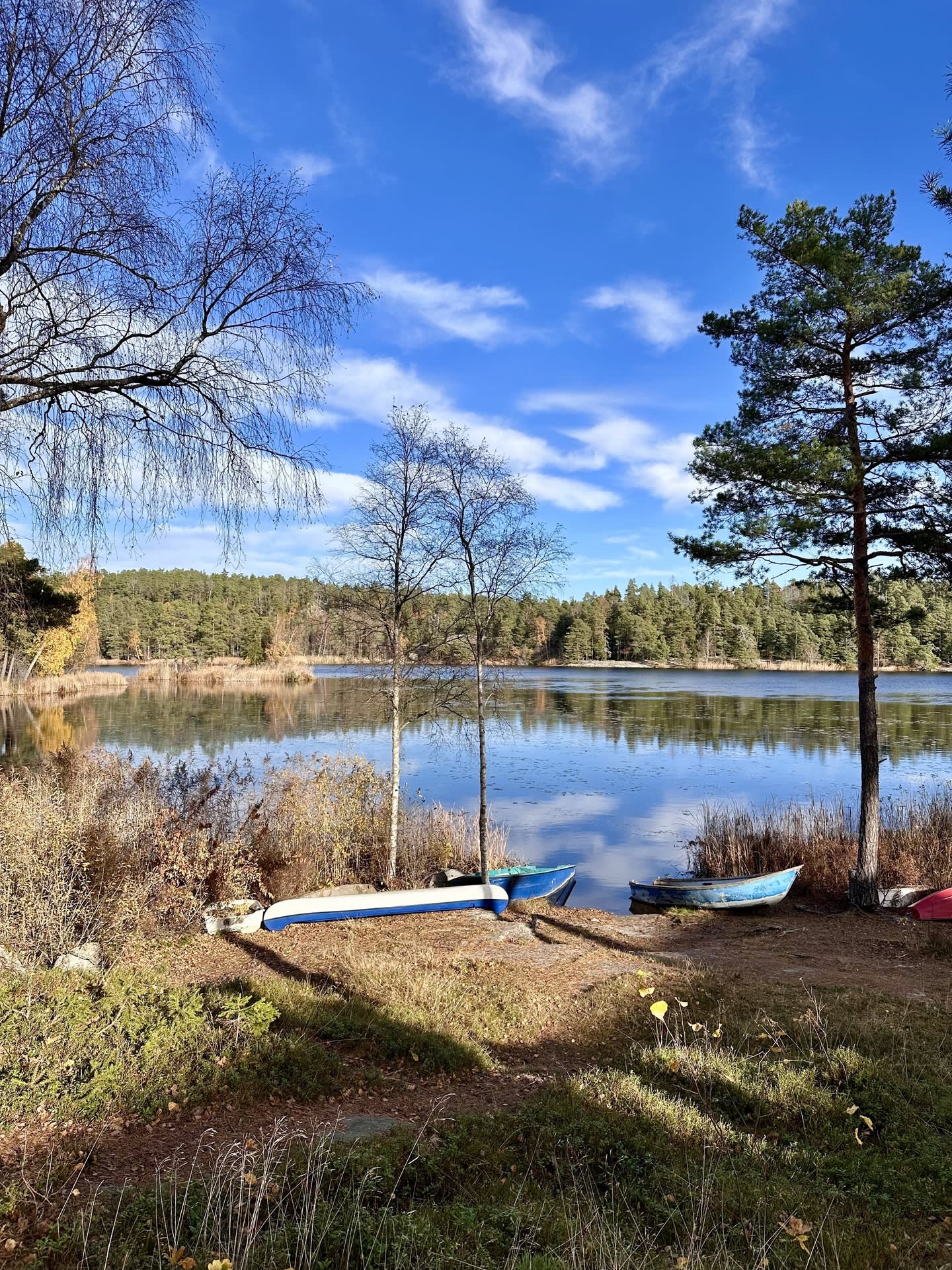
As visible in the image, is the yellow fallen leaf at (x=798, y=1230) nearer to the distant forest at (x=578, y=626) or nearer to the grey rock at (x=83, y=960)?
the grey rock at (x=83, y=960)

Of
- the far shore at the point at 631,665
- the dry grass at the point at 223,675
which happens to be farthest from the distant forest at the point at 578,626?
the dry grass at the point at 223,675

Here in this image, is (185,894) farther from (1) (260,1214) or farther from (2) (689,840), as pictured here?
(2) (689,840)

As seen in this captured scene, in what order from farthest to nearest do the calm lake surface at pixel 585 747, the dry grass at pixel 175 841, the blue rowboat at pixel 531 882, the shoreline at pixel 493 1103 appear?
the calm lake surface at pixel 585 747
the blue rowboat at pixel 531 882
the dry grass at pixel 175 841
the shoreline at pixel 493 1103

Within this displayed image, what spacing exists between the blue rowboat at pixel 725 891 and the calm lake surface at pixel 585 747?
A: 1.04 meters

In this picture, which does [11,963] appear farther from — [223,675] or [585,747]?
[223,675]

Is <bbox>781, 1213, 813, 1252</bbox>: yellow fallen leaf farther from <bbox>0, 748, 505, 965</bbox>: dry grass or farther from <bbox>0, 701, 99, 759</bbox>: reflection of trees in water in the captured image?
<bbox>0, 701, 99, 759</bbox>: reflection of trees in water

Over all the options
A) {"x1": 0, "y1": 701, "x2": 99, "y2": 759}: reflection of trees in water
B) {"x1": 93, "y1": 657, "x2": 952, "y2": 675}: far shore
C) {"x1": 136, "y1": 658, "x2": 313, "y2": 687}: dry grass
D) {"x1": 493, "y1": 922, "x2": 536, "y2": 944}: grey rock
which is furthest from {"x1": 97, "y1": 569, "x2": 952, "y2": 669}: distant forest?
{"x1": 493, "y1": 922, "x2": 536, "y2": 944}: grey rock

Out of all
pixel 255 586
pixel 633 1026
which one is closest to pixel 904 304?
pixel 633 1026

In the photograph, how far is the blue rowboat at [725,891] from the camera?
13.2m

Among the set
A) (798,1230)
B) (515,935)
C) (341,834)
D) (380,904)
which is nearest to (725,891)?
(515,935)

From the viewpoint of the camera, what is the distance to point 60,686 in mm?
51906

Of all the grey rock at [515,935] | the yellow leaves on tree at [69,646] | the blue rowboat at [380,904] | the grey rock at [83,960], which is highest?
the yellow leaves on tree at [69,646]

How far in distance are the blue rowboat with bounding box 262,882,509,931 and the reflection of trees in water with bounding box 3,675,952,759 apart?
5072 millimetres

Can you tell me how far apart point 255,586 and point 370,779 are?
350 ft
